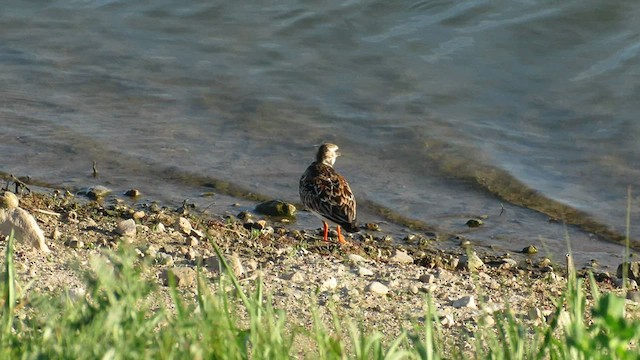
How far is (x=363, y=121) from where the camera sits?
39.6ft

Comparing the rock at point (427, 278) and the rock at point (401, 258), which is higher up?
the rock at point (427, 278)

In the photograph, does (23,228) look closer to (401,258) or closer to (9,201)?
(9,201)

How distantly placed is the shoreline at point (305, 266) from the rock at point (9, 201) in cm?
10

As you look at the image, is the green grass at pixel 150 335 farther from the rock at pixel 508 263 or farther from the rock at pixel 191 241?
the rock at pixel 508 263

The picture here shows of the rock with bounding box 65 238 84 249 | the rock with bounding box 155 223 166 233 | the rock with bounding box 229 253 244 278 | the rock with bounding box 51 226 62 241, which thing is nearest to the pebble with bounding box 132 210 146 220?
the rock with bounding box 155 223 166 233

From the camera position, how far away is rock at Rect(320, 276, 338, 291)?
6723 millimetres

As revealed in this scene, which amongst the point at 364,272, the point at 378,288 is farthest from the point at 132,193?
the point at 378,288

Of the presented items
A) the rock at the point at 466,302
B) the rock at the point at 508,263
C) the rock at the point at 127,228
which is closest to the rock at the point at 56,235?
the rock at the point at 127,228

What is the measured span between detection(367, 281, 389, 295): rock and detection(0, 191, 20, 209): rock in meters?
2.74

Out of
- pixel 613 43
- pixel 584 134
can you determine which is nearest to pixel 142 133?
pixel 584 134

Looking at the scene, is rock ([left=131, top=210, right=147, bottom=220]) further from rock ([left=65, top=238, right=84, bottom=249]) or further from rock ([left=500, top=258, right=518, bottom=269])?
rock ([left=500, top=258, right=518, bottom=269])

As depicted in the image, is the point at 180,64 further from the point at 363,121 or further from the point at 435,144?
the point at 435,144

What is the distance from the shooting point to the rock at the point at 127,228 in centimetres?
778

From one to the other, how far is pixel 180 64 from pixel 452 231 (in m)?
5.15
